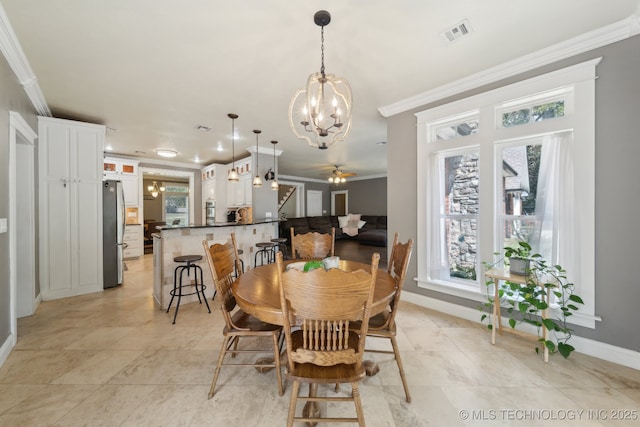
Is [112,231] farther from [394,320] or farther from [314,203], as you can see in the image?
[314,203]

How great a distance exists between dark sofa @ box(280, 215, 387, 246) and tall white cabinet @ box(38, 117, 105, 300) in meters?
4.70

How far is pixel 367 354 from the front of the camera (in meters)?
2.15

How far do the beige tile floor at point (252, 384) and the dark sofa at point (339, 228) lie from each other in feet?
18.3

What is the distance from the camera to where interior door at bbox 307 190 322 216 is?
34.5ft

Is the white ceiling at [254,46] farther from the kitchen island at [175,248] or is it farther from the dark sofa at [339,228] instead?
the dark sofa at [339,228]

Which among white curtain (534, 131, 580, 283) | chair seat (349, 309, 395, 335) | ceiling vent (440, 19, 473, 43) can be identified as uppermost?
ceiling vent (440, 19, 473, 43)

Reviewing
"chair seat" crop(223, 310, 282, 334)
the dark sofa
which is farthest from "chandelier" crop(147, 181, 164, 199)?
"chair seat" crop(223, 310, 282, 334)

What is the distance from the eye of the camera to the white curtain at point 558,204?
2148mm

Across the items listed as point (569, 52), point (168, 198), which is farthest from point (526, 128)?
point (168, 198)

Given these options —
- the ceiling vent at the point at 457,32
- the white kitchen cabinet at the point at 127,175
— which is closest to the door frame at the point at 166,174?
the white kitchen cabinet at the point at 127,175

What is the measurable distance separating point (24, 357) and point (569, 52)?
5316 millimetres

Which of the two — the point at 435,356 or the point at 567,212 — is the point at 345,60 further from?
the point at 435,356

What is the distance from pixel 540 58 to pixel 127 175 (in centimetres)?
786

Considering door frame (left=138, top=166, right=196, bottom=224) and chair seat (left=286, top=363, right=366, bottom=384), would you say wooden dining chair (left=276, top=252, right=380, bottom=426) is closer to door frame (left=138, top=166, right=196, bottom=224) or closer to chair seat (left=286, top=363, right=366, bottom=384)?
chair seat (left=286, top=363, right=366, bottom=384)
